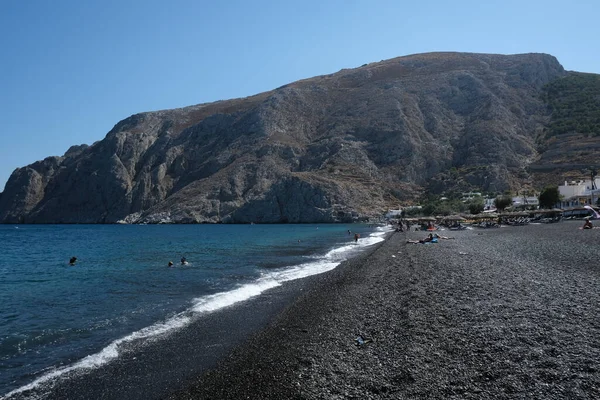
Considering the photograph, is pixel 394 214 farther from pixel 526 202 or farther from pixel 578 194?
pixel 578 194

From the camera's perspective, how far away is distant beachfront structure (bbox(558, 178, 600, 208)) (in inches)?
2657

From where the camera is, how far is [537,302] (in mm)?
11125

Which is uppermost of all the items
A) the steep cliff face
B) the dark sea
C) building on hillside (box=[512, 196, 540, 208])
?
the steep cliff face

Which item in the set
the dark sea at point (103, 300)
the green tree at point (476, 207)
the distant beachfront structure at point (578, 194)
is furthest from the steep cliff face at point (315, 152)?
the dark sea at point (103, 300)

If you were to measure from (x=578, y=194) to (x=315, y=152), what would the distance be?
6617cm

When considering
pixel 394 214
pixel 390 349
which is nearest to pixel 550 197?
pixel 394 214

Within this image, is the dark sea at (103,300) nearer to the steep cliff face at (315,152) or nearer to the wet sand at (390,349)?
the wet sand at (390,349)

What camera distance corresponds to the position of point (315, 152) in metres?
120

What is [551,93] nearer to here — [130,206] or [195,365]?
[130,206]

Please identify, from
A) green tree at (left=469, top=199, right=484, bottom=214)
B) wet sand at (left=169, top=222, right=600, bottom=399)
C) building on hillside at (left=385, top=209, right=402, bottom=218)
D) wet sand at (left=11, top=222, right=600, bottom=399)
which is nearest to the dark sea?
wet sand at (left=11, top=222, right=600, bottom=399)

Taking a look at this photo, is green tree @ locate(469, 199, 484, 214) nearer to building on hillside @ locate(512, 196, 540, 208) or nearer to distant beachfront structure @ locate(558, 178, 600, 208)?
building on hillside @ locate(512, 196, 540, 208)

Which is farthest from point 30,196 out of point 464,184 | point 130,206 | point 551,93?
point 551,93

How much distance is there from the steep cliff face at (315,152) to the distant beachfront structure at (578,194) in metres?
24.6

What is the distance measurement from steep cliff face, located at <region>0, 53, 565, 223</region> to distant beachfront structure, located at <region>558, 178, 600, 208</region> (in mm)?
24645
